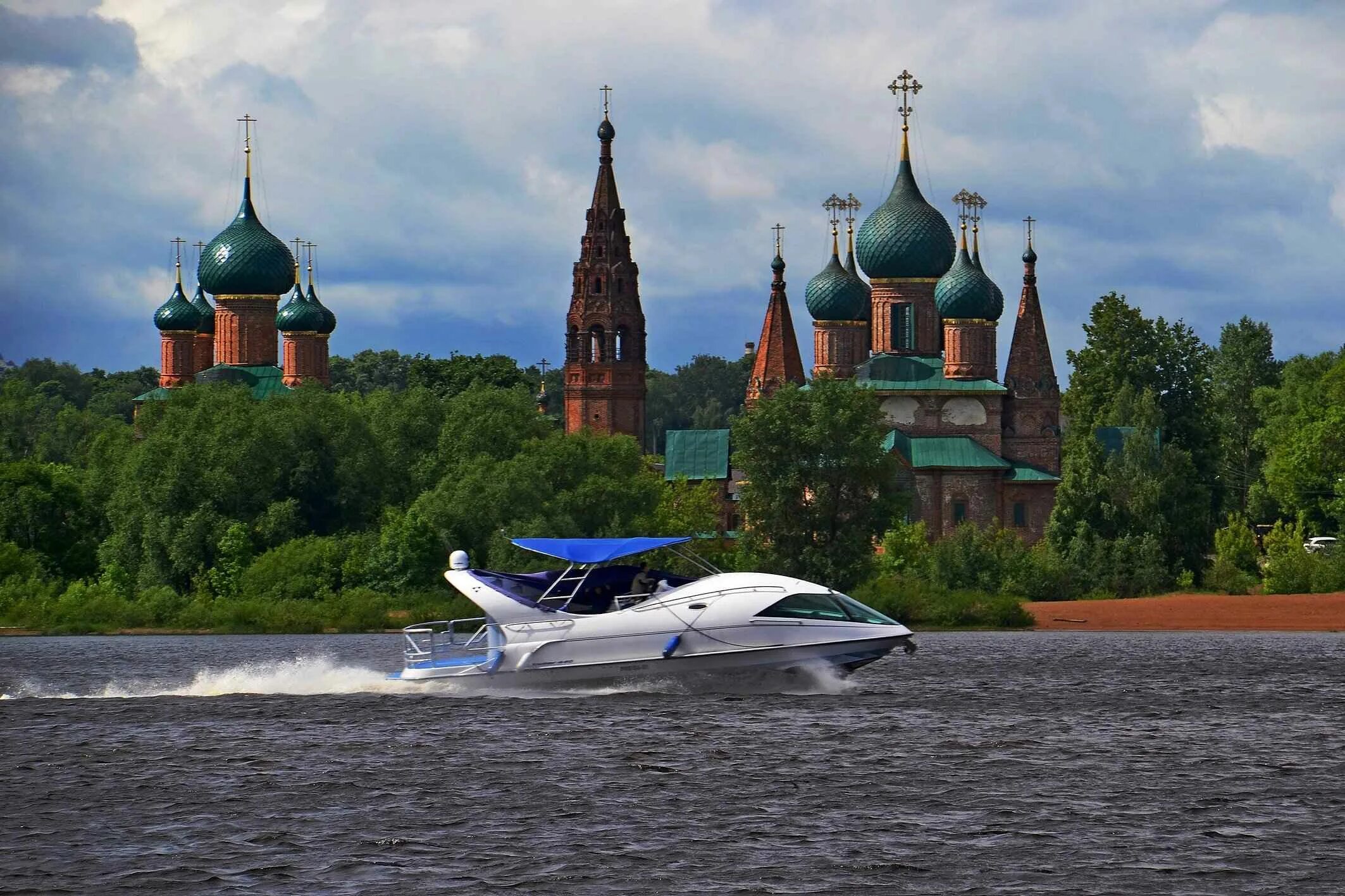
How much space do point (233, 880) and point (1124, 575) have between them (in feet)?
217

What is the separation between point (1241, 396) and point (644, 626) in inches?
4067

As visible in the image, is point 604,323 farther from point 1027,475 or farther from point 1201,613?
point 1201,613

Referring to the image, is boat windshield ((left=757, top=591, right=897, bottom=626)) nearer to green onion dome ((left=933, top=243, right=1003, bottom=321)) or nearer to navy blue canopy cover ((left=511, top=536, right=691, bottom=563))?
navy blue canopy cover ((left=511, top=536, right=691, bottom=563))

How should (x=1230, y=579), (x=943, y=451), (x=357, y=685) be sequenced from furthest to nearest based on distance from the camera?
(x=943, y=451), (x=1230, y=579), (x=357, y=685)

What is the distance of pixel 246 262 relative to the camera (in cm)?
12888

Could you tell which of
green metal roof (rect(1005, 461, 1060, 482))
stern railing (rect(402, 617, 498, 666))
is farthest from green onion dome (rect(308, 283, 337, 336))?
stern railing (rect(402, 617, 498, 666))

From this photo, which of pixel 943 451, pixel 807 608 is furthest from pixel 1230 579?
pixel 807 608

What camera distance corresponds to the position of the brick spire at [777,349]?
406ft

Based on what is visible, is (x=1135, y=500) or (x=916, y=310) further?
(x=916, y=310)

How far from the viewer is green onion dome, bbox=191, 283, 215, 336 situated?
136 meters

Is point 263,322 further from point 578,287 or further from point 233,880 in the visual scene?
point 233,880

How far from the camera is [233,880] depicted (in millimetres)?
28391

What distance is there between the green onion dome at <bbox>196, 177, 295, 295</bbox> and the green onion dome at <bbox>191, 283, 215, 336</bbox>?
224 inches

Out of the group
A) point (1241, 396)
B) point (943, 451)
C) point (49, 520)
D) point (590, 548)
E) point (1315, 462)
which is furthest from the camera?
point (1241, 396)
